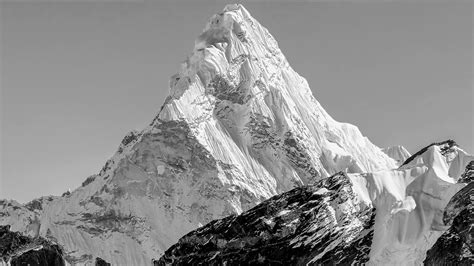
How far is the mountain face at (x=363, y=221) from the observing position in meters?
160

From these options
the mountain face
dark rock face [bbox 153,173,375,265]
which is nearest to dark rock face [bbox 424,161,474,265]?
the mountain face

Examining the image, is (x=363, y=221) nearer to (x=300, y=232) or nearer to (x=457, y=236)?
(x=300, y=232)

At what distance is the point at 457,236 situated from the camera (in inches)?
5797

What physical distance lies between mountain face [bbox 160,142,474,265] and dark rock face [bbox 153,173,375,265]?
179 mm

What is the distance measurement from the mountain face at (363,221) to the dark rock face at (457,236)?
19 cm

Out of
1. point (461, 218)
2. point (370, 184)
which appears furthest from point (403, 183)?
point (461, 218)

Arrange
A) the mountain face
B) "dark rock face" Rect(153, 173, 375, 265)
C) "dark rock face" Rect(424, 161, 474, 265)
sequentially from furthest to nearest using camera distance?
"dark rock face" Rect(153, 173, 375, 265) → the mountain face → "dark rock face" Rect(424, 161, 474, 265)

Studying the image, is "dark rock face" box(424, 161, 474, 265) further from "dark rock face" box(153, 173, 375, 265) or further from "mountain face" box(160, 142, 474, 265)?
"dark rock face" box(153, 173, 375, 265)

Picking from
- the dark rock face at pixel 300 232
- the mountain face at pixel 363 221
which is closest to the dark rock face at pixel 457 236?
the mountain face at pixel 363 221

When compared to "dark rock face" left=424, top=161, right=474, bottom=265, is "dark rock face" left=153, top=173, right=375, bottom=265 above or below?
above

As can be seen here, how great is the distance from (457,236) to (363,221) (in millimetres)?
26247

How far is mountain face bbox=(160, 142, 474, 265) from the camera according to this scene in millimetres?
160375

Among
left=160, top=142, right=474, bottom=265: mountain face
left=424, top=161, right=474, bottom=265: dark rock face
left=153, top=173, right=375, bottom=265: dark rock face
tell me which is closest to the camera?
left=424, top=161, right=474, bottom=265: dark rock face

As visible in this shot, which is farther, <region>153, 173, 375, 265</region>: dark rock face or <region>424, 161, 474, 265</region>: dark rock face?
<region>153, 173, 375, 265</region>: dark rock face
